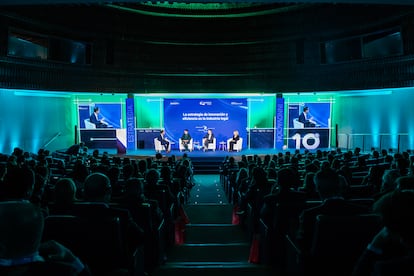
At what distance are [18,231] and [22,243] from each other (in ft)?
0.21

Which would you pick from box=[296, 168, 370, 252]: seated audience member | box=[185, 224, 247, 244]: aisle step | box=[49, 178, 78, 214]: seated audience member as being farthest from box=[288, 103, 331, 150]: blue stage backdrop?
box=[49, 178, 78, 214]: seated audience member

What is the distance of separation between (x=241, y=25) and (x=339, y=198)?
16591 mm

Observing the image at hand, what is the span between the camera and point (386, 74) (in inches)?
570

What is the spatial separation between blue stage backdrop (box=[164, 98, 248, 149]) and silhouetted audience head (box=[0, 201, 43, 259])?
16975 millimetres

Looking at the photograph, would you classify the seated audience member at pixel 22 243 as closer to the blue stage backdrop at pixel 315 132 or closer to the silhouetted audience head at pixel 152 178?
the silhouetted audience head at pixel 152 178

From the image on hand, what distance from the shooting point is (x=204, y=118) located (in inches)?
736

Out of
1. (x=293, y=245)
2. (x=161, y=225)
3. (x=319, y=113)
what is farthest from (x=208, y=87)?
(x=293, y=245)

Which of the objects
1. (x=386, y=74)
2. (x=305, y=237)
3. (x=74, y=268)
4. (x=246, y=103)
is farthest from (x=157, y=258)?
(x=246, y=103)

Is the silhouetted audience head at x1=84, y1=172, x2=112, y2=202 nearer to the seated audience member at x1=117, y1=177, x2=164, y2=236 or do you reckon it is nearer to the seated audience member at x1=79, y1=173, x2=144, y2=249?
the seated audience member at x1=79, y1=173, x2=144, y2=249

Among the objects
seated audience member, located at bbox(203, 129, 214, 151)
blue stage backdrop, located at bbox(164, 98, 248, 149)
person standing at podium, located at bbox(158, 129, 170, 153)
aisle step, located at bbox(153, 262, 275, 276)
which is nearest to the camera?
aisle step, located at bbox(153, 262, 275, 276)

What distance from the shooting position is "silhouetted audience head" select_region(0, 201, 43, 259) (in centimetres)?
162

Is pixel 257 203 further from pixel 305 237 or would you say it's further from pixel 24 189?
pixel 24 189

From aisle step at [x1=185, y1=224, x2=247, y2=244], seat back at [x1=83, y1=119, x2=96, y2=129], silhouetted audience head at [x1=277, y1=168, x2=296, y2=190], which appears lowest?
aisle step at [x1=185, y1=224, x2=247, y2=244]

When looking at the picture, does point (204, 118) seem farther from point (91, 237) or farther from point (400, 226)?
point (400, 226)
